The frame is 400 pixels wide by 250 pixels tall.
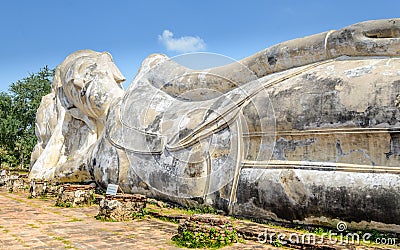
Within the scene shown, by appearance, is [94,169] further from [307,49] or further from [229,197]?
[307,49]

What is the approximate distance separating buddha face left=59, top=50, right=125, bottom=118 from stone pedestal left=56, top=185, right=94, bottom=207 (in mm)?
2868

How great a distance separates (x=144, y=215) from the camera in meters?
6.70

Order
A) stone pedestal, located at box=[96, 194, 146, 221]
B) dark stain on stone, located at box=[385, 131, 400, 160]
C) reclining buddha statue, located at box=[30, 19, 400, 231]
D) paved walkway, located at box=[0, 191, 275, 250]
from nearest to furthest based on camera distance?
paved walkway, located at box=[0, 191, 275, 250]
dark stain on stone, located at box=[385, 131, 400, 160]
reclining buddha statue, located at box=[30, 19, 400, 231]
stone pedestal, located at box=[96, 194, 146, 221]

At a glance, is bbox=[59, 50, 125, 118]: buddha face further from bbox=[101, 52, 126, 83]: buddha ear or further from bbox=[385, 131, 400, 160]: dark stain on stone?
bbox=[385, 131, 400, 160]: dark stain on stone

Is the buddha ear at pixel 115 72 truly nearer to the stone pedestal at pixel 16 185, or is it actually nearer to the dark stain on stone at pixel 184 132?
the stone pedestal at pixel 16 185

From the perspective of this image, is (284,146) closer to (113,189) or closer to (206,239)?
(206,239)

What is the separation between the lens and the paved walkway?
4626 millimetres

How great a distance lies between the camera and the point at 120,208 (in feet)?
21.0

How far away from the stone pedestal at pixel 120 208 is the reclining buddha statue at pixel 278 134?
874 mm

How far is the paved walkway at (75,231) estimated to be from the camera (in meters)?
4.63

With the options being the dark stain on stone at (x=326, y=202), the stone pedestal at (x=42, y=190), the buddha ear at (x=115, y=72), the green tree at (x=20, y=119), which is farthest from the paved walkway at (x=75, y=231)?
the green tree at (x=20, y=119)

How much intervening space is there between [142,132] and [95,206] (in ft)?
5.96

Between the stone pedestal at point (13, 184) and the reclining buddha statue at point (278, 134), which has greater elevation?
the reclining buddha statue at point (278, 134)

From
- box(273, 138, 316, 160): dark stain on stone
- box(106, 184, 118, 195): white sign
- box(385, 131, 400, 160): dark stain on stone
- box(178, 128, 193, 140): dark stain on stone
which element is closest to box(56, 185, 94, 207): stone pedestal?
box(106, 184, 118, 195): white sign
